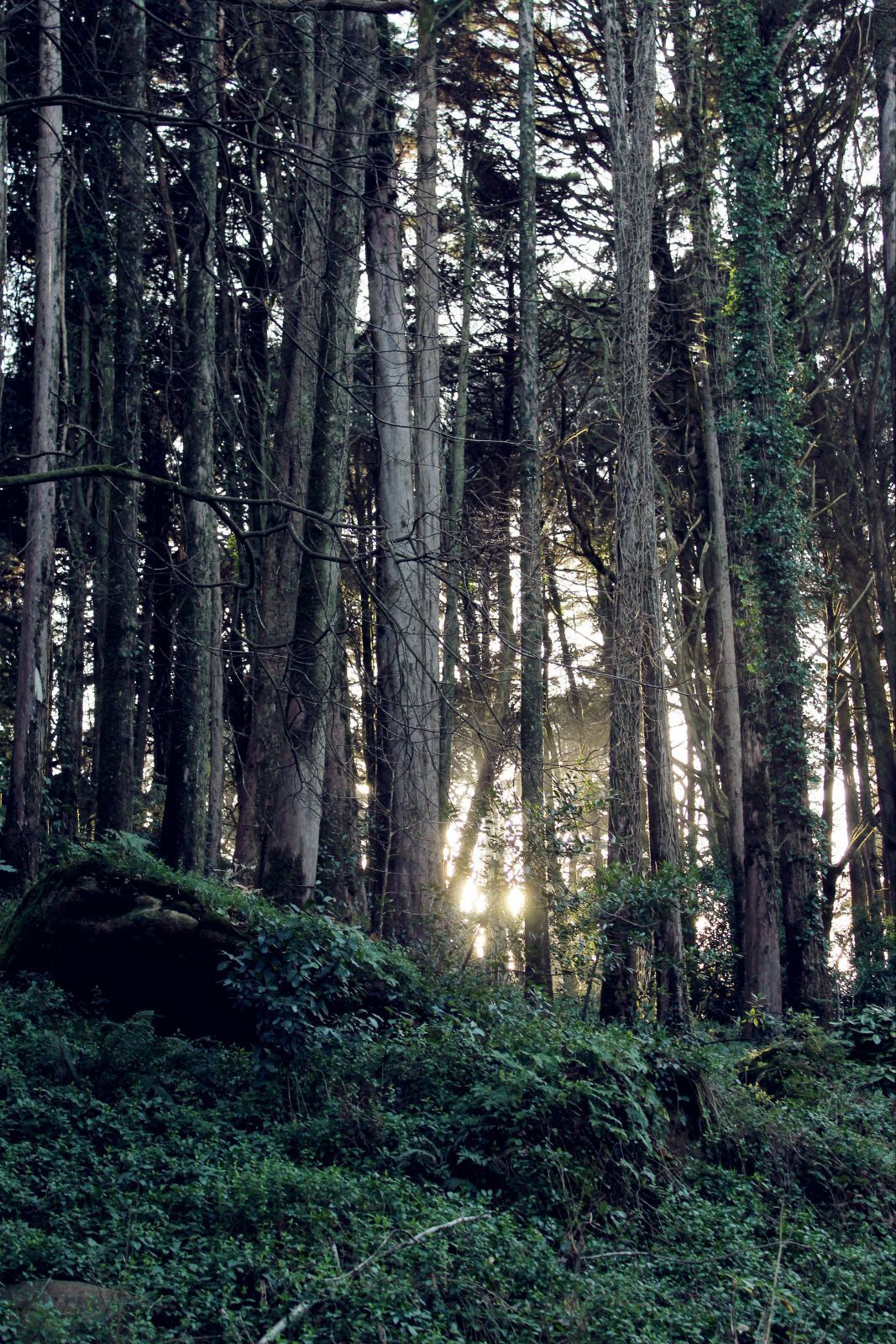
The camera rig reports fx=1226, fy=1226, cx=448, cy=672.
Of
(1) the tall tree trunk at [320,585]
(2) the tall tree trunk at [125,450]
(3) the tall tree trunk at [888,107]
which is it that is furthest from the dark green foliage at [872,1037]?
(3) the tall tree trunk at [888,107]

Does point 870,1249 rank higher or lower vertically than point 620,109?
lower

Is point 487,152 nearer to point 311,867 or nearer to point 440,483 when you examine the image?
point 440,483

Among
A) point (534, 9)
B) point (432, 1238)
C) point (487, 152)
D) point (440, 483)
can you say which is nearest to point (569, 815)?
point (440, 483)

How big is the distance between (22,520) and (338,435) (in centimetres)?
1050

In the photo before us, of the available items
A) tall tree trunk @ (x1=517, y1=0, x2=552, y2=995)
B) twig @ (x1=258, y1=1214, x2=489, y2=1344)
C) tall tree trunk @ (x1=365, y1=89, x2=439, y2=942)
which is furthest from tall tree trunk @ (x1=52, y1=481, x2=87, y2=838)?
twig @ (x1=258, y1=1214, x2=489, y2=1344)

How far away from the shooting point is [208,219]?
7.63 m

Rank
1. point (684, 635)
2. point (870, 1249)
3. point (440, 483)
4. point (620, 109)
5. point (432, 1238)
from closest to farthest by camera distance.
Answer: point (432, 1238)
point (870, 1249)
point (620, 109)
point (440, 483)
point (684, 635)

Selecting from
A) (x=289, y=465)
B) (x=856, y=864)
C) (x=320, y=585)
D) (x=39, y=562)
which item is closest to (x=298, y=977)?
(x=320, y=585)

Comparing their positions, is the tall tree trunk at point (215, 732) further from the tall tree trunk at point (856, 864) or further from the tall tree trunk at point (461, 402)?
the tall tree trunk at point (856, 864)

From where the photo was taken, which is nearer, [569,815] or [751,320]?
[569,815]

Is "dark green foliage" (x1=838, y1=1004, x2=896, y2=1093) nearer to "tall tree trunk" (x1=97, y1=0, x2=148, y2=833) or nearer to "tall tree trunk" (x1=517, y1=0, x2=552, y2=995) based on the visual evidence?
"tall tree trunk" (x1=517, y1=0, x2=552, y2=995)

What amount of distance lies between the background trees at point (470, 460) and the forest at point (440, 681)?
0.10m

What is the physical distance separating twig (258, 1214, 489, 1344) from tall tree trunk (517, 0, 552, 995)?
287 inches

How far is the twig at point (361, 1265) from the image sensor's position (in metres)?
4.98
